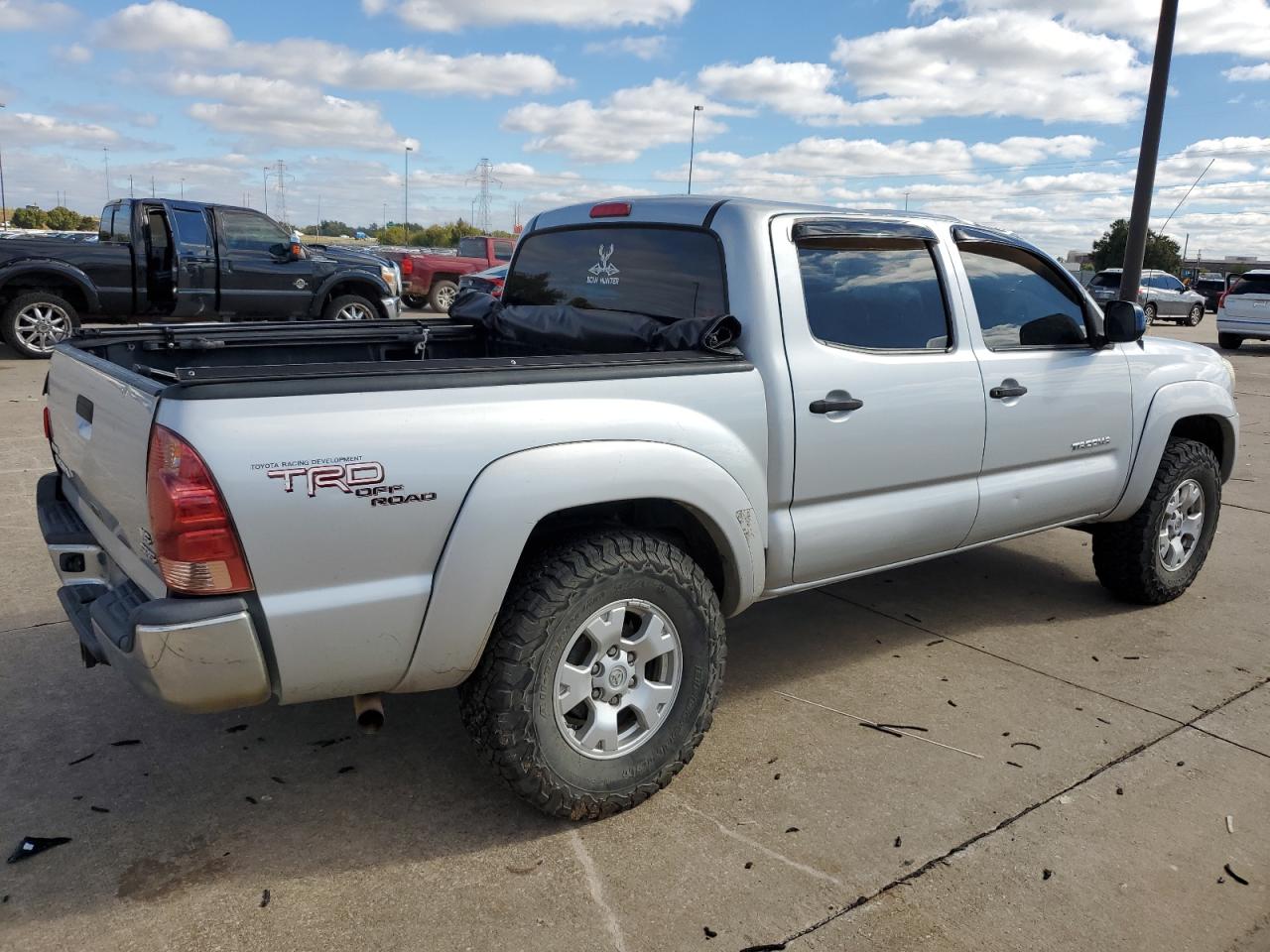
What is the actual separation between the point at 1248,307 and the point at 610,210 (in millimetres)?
21345

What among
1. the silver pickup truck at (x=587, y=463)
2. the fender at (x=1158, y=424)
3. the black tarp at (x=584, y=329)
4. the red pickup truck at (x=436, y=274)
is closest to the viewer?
the silver pickup truck at (x=587, y=463)

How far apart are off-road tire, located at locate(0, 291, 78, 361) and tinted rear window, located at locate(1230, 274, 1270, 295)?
21045mm

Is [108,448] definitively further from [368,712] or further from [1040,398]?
[1040,398]

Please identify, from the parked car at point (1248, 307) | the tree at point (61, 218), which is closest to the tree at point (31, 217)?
the tree at point (61, 218)

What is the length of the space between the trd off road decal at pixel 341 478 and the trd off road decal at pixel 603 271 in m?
1.64

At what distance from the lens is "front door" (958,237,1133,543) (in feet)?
13.5

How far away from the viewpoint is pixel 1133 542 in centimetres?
494

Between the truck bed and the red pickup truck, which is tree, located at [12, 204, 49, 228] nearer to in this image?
the red pickup truck

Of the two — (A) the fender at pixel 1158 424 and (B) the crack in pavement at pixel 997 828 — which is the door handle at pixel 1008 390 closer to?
(A) the fender at pixel 1158 424

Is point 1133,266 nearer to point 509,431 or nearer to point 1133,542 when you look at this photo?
point 1133,542

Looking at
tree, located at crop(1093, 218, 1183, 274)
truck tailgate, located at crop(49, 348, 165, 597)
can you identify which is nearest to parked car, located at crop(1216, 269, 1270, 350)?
truck tailgate, located at crop(49, 348, 165, 597)

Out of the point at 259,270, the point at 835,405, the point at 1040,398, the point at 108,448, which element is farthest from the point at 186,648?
the point at 259,270

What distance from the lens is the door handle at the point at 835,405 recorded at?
134 inches

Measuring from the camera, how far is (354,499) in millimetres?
2482
